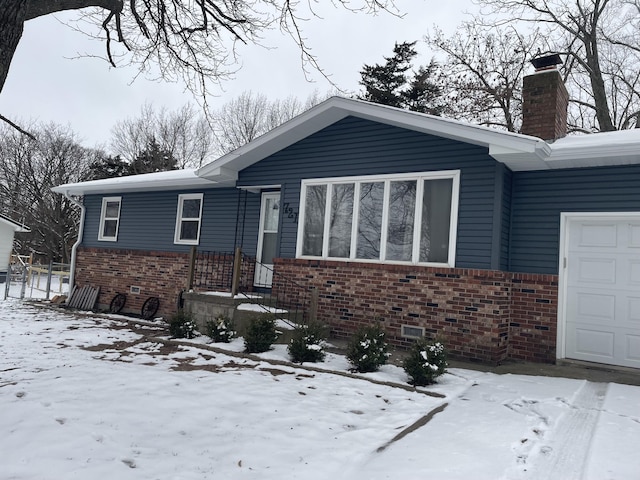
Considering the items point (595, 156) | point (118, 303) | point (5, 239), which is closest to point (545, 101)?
point (595, 156)

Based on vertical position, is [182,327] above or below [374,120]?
below

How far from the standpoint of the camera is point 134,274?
11281mm

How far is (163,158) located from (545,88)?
1082 inches

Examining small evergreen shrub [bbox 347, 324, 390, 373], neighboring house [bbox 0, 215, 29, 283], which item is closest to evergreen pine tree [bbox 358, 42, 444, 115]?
small evergreen shrub [bbox 347, 324, 390, 373]

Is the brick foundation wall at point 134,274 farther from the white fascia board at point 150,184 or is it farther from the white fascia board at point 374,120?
the white fascia board at point 374,120

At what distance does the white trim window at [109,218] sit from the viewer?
12.3 m

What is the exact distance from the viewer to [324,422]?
3.74 m

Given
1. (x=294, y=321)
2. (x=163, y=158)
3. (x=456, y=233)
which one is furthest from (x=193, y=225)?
(x=163, y=158)

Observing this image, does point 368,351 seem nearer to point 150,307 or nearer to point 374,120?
point 374,120

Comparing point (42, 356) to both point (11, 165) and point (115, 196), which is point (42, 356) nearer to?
point (115, 196)

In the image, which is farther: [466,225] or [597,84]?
[597,84]

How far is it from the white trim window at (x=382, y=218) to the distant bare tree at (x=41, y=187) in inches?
888

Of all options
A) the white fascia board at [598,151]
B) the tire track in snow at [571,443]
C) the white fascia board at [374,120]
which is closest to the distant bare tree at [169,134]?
the white fascia board at [374,120]

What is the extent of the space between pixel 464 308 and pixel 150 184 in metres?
8.30
